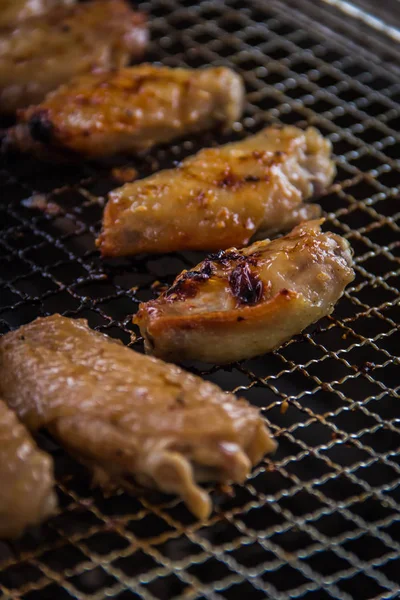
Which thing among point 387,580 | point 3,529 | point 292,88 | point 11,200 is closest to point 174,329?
point 3,529

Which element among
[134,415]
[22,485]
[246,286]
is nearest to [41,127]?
[246,286]

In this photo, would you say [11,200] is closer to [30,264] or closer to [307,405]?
[30,264]

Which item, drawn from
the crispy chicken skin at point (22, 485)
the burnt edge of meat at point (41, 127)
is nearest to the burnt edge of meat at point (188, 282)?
the crispy chicken skin at point (22, 485)

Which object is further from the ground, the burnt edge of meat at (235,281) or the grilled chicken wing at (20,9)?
the grilled chicken wing at (20,9)

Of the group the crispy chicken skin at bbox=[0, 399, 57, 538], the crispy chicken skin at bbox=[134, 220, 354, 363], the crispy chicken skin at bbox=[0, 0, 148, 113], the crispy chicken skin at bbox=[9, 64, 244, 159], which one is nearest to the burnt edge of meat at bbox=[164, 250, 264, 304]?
the crispy chicken skin at bbox=[134, 220, 354, 363]

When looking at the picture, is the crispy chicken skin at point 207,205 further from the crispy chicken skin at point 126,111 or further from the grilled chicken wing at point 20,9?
the grilled chicken wing at point 20,9

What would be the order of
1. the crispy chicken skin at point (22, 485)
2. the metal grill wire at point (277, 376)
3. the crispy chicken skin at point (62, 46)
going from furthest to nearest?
1. the crispy chicken skin at point (62, 46)
2. the metal grill wire at point (277, 376)
3. the crispy chicken skin at point (22, 485)

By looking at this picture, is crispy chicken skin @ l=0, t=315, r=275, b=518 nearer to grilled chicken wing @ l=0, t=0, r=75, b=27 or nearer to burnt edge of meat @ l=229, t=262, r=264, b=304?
burnt edge of meat @ l=229, t=262, r=264, b=304

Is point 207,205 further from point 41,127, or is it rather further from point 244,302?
point 41,127
